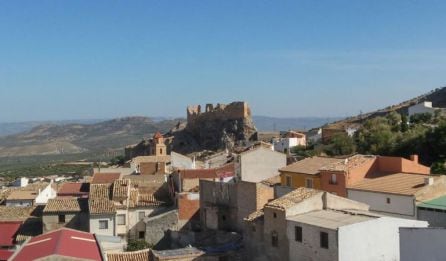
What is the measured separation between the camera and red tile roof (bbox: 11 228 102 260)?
23703mm

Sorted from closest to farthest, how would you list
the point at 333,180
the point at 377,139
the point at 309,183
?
1. the point at 333,180
2. the point at 309,183
3. the point at 377,139

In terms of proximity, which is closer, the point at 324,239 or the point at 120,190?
the point at 324,239

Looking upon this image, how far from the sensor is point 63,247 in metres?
24.4

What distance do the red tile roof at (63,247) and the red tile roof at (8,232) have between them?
9.13 metres

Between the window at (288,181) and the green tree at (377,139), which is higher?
the green tree at (377,139)

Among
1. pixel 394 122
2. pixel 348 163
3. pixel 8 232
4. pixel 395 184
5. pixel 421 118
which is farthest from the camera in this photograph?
pixel 394 122

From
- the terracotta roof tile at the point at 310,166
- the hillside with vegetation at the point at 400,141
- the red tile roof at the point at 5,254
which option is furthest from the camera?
the hillside with vegetation at the point at 400,141

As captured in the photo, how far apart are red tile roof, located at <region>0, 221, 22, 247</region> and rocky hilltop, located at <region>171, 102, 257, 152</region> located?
2301 inches

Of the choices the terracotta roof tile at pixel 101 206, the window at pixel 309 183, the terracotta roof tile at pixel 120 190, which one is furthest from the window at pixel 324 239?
the terracotta roof tile at pixel 120 190

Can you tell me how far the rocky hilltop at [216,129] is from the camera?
99375 mm

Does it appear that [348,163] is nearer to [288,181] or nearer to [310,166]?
[310,166]

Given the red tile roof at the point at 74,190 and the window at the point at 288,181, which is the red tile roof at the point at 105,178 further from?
the window at the point at 288,181

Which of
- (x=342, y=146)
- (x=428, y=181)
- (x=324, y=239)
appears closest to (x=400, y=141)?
(x=342, y=146)

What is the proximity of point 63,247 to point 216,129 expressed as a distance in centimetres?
7913
